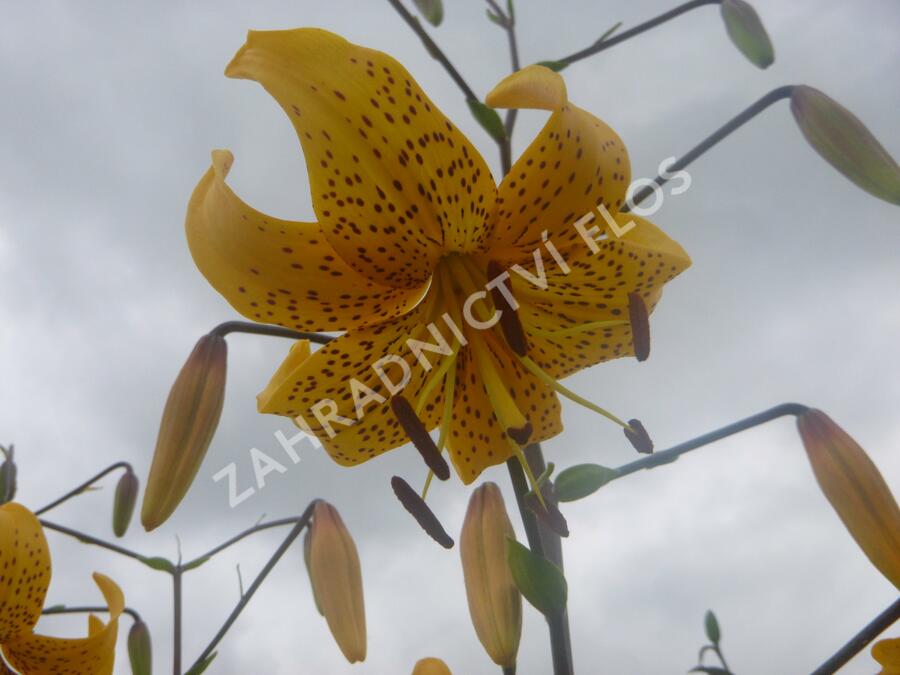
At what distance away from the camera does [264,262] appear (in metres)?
1.07

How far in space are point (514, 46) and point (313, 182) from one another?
0.93m

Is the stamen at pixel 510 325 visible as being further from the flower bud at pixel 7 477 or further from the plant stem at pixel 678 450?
the flower bud at pixel 7 477

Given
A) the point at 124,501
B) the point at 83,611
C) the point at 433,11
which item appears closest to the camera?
the point at 433,11

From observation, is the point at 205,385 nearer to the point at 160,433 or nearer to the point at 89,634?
the point at 160,433

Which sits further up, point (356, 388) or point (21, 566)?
point (21, 566)

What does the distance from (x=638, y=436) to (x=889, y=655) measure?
544 mm

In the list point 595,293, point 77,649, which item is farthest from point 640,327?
point 77,649

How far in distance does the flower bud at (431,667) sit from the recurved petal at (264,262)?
2.12ft

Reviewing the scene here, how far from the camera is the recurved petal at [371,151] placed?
0.92 metres

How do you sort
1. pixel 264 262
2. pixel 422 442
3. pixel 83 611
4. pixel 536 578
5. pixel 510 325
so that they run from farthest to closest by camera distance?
pixel 83 611, pixel 510 325, pixel 422 442, pixel 264 262, pixel 536 578

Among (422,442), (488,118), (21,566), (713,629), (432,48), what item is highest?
(432,48)

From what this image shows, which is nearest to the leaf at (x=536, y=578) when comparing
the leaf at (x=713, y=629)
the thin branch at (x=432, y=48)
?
the thin branch at (x=432, y=48)

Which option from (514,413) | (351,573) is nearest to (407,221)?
(514,413)

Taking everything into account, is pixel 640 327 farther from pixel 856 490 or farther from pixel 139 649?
pixel 139 649
